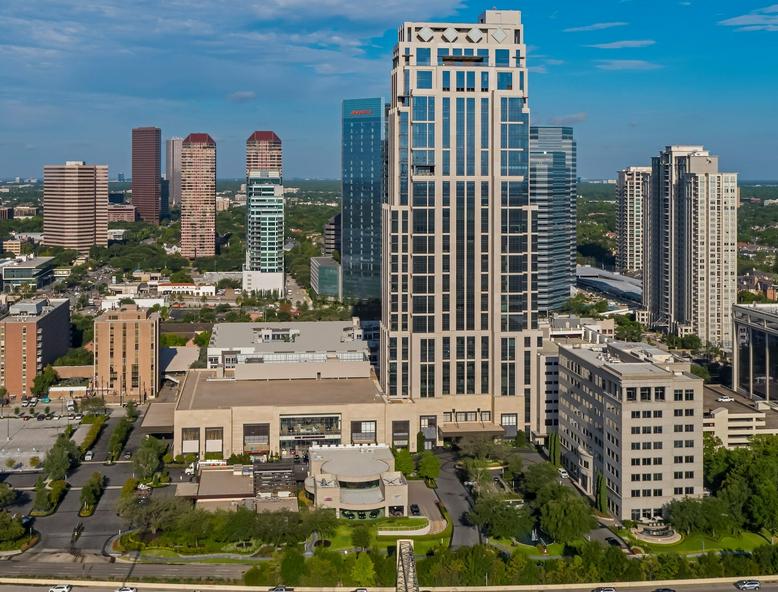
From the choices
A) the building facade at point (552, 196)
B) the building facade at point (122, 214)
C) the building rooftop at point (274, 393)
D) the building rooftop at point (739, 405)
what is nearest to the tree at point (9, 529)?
the building rooftop at point (274, 393)

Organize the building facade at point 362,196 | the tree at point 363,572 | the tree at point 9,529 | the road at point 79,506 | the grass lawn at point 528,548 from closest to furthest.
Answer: the tree at point 363,572 < the grass lawn at point 528,548 < the tree at point 9,529 < the road at point 79,506 < the building facade at point 362,196

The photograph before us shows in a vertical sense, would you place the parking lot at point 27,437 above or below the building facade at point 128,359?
below

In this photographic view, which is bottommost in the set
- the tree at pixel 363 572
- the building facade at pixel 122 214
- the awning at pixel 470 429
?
the tree at pixel 363 572

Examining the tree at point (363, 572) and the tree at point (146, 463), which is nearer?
the tree at point (363, 572)

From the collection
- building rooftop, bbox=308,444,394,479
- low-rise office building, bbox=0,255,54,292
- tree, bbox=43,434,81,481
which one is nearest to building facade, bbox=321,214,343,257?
low-rise office building, bbox=0,255,54,292

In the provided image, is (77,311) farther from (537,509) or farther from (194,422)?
(537,509)

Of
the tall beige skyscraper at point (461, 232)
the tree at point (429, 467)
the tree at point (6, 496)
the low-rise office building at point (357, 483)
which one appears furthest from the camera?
the tall beige skyscraper at point (461, 232)

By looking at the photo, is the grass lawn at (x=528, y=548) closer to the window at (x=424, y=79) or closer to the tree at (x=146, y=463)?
the tree at (x=146, y=463)

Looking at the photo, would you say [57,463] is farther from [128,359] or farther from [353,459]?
[128,359]
